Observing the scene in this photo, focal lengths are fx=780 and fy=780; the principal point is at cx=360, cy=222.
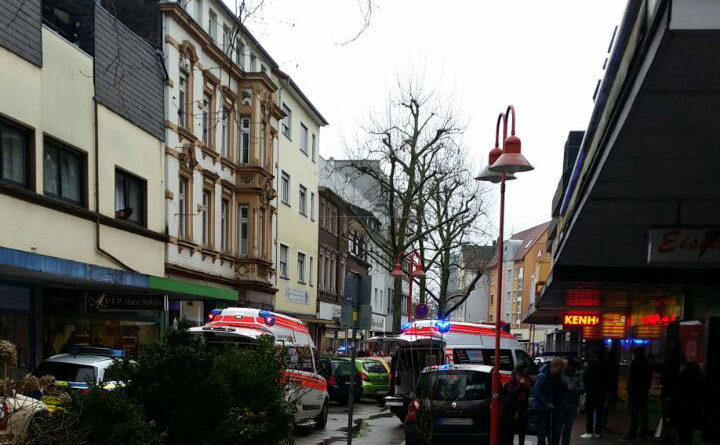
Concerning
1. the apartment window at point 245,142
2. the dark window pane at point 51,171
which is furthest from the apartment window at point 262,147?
the dark window pane at point 51,171

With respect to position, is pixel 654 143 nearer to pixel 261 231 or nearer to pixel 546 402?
pixel 546 402

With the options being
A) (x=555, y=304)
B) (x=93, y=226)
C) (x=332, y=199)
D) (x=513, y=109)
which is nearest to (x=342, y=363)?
(x=555, y=304)

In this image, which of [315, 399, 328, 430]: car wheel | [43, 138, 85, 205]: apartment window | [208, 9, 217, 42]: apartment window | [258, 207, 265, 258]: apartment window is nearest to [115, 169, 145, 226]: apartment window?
[43, 138, 85, 205]: apartment window

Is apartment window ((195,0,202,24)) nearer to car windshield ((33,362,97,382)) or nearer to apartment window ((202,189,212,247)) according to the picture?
apartment window ((202,189,212,247))

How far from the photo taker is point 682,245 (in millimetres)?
9398

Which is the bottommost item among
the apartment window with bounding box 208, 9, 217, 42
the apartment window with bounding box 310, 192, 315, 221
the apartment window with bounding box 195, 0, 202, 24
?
the apartment window with bounding box 195, 0, 202, 24

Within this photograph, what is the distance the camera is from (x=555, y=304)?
940 inches

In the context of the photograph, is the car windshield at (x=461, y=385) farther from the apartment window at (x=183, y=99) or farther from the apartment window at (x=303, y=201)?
the apartment window at (x=303, y=201)

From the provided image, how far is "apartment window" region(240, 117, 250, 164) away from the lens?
3073 centimetres

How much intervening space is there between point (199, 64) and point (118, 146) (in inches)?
248

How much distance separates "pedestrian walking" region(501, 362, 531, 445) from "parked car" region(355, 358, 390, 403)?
12958mm

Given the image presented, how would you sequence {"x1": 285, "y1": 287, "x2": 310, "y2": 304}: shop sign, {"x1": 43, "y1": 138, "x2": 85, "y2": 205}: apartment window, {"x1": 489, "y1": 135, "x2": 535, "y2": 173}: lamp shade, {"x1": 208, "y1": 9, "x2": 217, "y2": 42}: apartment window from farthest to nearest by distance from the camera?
{"x1": 285, "y1": 287, "x2": 310, "y2": 304}: shop sign < {"x1": 208, "y1": 9, "x2": 217, "y2": 42}: apartment window < {"x1": 43, "y1": 138, "x2": 85, "y2": 205}: apartment window < {"x1": 489, "y1": 135, "x2": 535, "y2": 173}: lamp shade

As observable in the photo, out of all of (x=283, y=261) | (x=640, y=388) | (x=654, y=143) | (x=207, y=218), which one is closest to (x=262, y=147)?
(x=207, y=218)

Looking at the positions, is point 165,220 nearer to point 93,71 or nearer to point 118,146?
point 118,146
